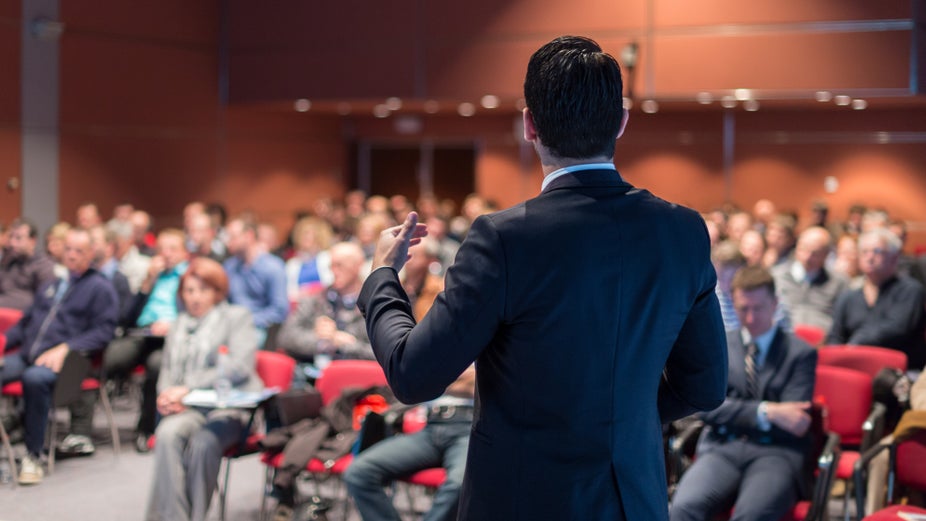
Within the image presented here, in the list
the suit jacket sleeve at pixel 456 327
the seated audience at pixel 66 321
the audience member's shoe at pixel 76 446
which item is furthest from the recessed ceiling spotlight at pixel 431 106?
the suit jacket sleeve at pixel 456 327

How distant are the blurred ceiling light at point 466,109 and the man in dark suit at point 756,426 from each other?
31.7ft

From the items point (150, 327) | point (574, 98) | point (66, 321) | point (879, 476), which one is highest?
point (574, 98)

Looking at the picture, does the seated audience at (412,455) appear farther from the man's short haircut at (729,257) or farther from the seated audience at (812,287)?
the seated audience at (812,287)

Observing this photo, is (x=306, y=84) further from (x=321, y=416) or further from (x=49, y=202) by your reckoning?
(x=321, y=416)

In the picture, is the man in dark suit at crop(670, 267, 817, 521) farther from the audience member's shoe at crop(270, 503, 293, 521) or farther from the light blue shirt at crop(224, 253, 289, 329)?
the light blue shirt at crop(224, 253, 289, 329)

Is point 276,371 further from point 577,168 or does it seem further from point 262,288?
point 577,168

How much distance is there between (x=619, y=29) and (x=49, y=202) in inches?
268

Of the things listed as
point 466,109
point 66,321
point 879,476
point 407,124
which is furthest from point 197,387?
point 407,124

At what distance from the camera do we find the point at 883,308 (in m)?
6.37

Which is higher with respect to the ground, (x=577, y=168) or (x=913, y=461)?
(x=577, y=168)

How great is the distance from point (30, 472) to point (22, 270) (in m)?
2.54

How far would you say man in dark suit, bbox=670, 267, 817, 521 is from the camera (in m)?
3.99

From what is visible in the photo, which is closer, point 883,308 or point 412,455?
point 412,455

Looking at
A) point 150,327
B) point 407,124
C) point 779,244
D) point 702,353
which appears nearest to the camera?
point 702,353
